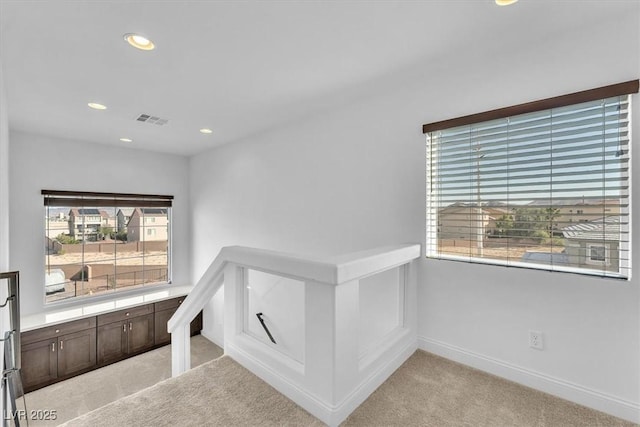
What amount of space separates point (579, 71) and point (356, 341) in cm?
203

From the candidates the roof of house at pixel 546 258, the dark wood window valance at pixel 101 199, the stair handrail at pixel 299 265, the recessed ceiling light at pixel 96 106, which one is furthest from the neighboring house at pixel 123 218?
the roof of house at pixel 546 258

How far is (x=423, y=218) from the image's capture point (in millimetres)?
2352

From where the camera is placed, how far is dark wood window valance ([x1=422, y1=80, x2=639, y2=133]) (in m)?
1.59

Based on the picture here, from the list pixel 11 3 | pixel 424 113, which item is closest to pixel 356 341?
pixel 424 113

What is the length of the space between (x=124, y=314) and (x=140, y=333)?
388 mm

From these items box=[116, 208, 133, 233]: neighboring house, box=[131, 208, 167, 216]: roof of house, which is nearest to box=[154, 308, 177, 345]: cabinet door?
box=[116, 208, 133, 233]: neighboring house

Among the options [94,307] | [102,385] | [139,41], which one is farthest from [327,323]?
[94,307]

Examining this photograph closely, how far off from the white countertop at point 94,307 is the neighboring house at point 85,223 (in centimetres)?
100

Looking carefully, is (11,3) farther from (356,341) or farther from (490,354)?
(490,354)

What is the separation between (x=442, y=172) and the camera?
229 cm

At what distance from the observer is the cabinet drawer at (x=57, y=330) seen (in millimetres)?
3537

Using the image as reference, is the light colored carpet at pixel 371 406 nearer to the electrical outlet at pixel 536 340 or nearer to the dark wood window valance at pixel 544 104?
the electrical outlet at pixel 536 340

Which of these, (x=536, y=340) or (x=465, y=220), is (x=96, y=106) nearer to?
(x=465, y=220)

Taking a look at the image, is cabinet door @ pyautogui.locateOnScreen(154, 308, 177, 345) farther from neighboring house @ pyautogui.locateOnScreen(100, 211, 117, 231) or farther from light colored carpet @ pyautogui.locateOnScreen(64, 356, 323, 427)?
light colored carpet @ pyautogui.locateOnScreen(64, 356, 323, 427)
